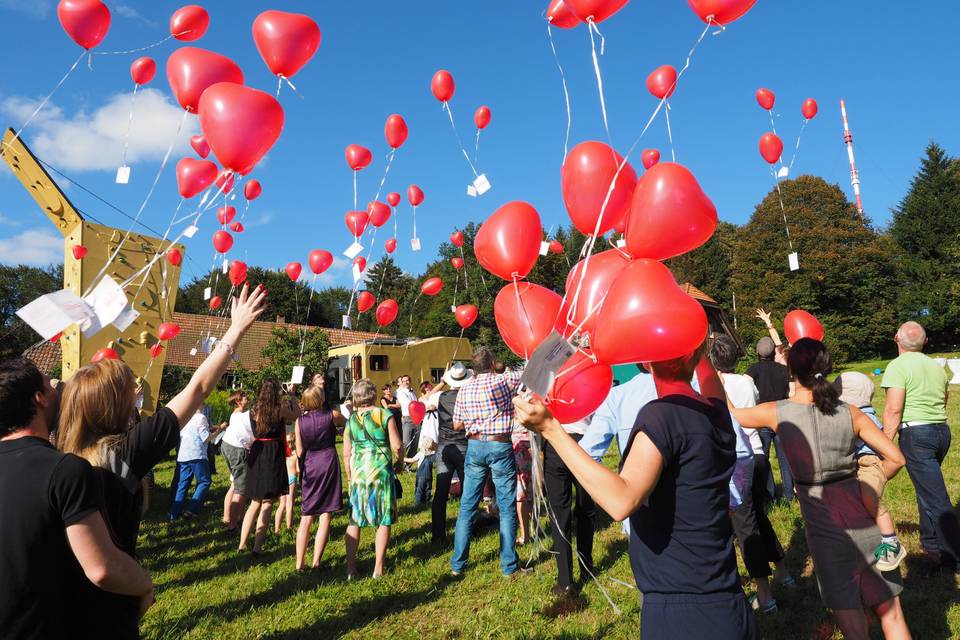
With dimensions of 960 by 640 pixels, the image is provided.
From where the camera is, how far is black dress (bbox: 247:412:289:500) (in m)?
5.68

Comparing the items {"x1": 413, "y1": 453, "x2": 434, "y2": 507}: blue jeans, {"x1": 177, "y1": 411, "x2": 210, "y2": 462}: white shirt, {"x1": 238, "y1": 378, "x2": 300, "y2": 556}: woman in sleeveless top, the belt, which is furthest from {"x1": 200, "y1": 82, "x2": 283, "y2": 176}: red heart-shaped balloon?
{"x1": 413, "y1": 453, "x2": 434, "y2": 507}: blue jeans

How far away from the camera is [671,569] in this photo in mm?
1768

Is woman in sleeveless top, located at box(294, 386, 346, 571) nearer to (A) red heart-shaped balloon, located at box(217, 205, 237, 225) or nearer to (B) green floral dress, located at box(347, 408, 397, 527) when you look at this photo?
(B) green floral dress, located at box(347, 408, 397, 527)

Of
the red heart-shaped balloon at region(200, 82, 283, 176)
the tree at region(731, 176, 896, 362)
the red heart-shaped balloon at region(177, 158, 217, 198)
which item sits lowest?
the red heart-shaped balloon at region(200, 82, 283, 176)

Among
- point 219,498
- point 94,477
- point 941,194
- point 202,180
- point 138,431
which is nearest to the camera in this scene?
point 94,477

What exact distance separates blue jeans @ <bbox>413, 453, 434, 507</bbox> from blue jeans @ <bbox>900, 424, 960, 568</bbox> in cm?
534

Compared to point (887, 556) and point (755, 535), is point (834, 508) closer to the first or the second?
point (887, 556)

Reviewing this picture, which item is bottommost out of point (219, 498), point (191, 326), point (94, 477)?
point (219, 498)

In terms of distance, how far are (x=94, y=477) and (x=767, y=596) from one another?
3.90 meters

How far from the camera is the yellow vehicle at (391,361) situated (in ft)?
61.1

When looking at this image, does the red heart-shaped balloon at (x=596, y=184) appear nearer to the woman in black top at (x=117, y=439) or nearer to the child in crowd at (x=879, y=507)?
the child in crowd at (x=879, y=507)

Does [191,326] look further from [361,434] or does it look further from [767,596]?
[767,596]

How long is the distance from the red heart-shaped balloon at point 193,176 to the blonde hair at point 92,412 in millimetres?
3260

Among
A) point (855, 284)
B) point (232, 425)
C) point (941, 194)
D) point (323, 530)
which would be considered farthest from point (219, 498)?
point (941, 194)
